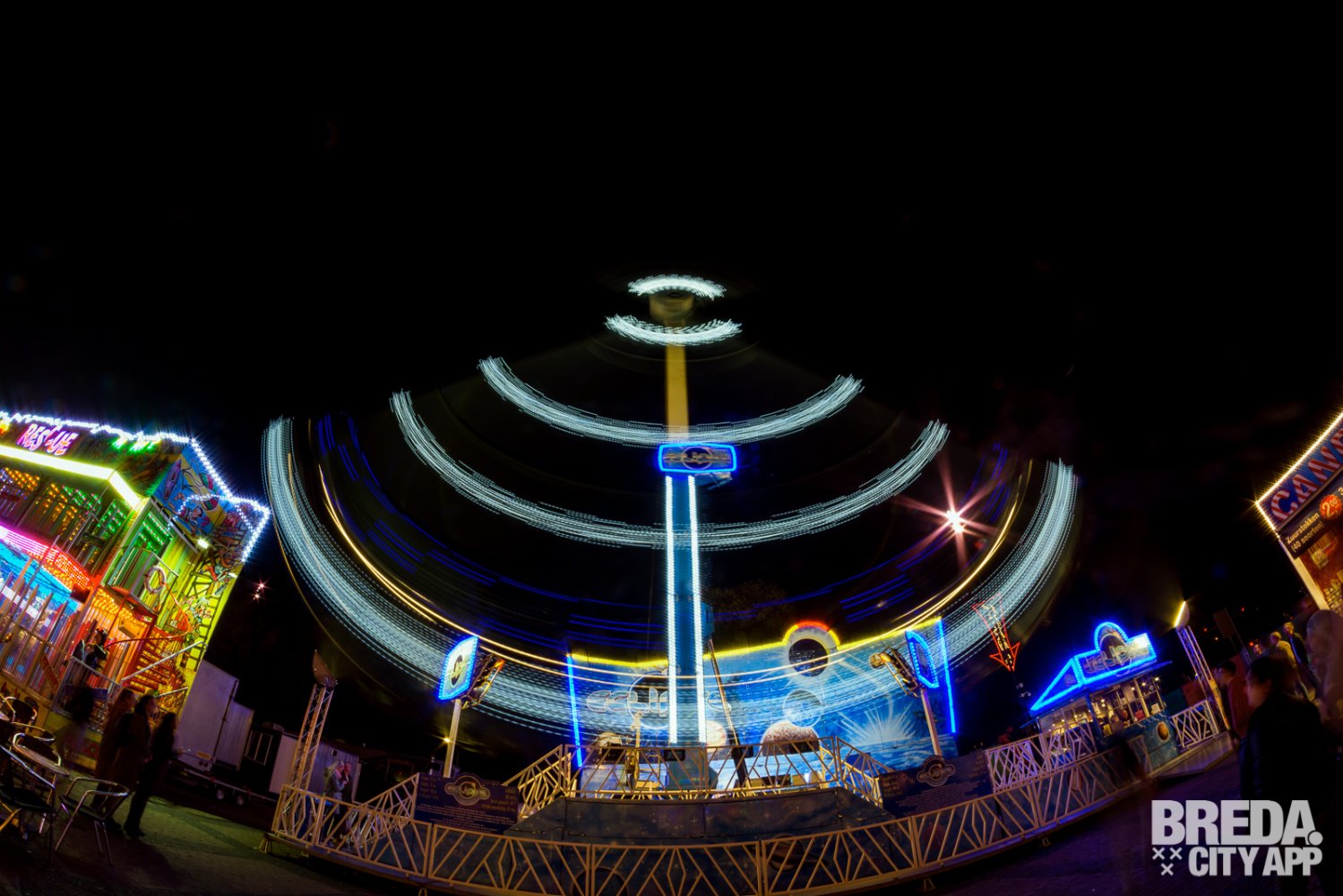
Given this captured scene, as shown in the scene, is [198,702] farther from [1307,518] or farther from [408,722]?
[1307,518]

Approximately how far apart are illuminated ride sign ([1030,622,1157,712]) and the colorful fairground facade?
→ 115ft

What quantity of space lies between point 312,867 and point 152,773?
308cm

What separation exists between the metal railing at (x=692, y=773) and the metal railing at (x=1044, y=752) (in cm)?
197

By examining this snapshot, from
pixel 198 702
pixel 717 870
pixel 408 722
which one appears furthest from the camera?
pixel 408 722

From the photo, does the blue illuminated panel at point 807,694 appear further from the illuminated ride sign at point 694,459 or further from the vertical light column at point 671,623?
the illuminated ride sign at point 694,459

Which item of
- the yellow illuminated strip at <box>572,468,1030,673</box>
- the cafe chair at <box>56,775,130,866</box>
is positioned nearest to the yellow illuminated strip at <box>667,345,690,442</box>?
the yellow illuminated strip at <box>572,468,1030,673</box>

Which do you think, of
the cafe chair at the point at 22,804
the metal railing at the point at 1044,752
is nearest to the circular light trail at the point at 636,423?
the metal railing at the point at 1044,752

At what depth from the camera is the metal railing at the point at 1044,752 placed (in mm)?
11531

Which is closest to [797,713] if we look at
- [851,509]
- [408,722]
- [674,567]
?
[851,509]

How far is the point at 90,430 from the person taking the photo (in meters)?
19.2

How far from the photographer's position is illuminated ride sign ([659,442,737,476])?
22.8 metres

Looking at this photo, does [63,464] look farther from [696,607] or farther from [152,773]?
[696,607]

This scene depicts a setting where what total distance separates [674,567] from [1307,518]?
17.9 metres

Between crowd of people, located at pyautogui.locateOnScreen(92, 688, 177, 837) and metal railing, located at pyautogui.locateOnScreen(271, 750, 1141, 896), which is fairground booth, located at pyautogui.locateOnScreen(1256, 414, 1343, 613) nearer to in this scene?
metal railing, located at pyautogui.locateOnScreen(271, 750, 1141, 896)
